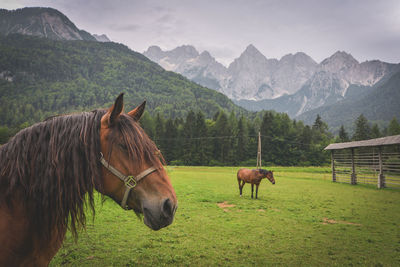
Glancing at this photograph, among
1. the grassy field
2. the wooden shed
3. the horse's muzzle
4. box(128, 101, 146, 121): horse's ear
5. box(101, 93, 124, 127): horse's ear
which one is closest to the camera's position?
the horse's muzzle

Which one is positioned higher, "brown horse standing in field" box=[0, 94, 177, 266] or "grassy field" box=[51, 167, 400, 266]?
"brown horse standing in field" box=[0, 94, 177, 266]

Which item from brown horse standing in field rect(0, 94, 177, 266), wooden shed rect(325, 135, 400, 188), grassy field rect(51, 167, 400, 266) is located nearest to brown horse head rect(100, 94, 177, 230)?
brown horse standing in field rect(0, 94, 177, 266)

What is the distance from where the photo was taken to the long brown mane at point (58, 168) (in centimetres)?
179

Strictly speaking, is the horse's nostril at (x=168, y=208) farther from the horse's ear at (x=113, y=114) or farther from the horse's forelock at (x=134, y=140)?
the horse's ear at (x=113, y=114)

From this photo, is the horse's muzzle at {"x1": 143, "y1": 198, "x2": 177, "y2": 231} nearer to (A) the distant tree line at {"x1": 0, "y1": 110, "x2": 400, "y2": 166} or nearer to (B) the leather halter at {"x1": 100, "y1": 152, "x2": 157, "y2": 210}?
(B) the leather halter at {"x1": 100, "y1": 152, "x2": 157, "y2": 210}

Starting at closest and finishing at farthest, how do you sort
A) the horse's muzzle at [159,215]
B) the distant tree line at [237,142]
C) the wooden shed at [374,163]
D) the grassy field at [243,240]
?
1. the horse's muzzle at [159,215]
2. the grassy field at [243,240]
3. the wooden shed at [374,163]
4. the distant tree line at [237,142]

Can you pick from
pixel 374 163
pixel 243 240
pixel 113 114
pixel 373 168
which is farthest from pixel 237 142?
pixel 113 114

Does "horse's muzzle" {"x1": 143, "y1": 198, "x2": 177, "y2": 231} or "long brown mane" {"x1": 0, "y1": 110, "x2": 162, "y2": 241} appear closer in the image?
"horse's muzzle" {"x1": 143, "y1": 198, "x2": 177, "y2": 231}

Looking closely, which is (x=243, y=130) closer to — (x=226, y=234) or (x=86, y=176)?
(x=226, y=234)

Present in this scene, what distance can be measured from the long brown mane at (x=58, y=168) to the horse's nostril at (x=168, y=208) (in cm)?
36

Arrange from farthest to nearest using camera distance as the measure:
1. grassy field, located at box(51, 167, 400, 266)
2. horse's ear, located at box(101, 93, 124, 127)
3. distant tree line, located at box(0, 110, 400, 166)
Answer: distant tree line, located at box(0, 110, 400, 166), grassy field, located at box(51, 167, 400, 266), horse's ear, located at box(101, 93, 124, 127)

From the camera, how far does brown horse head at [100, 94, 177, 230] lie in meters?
1.74

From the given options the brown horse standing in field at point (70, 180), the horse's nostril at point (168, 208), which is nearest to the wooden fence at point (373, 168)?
the horse's nostril at point (168, 208)

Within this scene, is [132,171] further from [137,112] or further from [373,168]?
[373,168]
